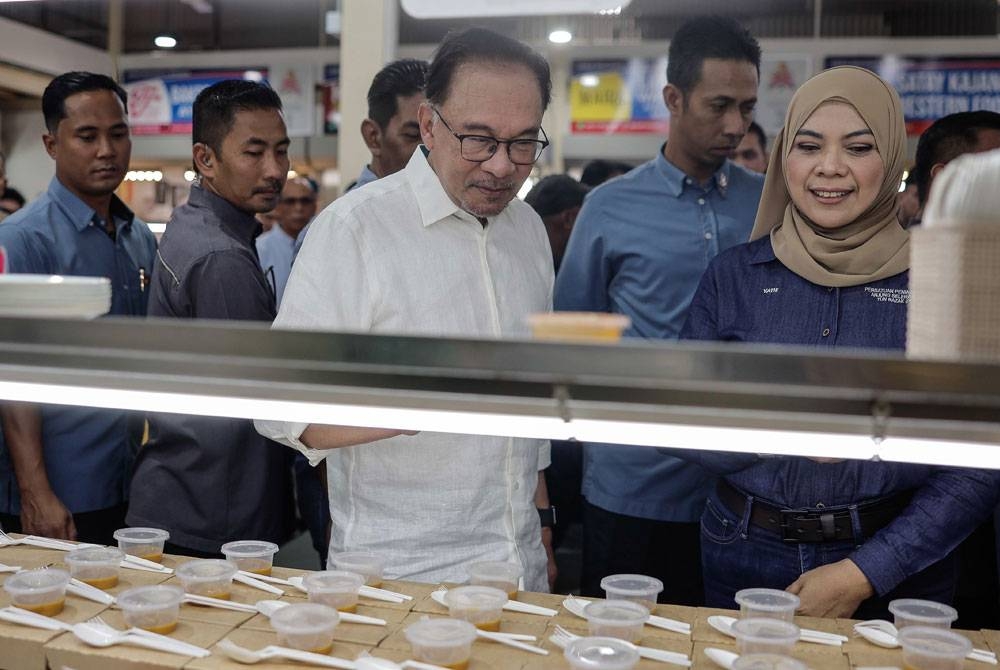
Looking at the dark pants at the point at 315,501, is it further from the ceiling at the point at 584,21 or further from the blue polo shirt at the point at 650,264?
the ceiling at the point at 584,21

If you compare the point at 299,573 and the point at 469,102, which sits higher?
the point at 469,102

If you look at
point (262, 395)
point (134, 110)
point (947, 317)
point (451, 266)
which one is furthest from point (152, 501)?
point (134, 110)

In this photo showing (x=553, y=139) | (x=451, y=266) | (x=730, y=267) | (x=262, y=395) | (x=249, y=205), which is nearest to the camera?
(x=262, y=395)

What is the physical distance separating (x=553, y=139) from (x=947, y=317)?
790 centimetres

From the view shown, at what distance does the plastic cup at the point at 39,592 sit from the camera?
185 cm

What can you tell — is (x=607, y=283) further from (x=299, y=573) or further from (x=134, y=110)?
(x=134, y=110)

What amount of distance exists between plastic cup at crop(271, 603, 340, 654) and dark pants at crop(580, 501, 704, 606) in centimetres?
165

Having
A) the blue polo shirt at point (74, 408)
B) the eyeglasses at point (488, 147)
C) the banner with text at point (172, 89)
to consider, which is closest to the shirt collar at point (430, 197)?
the eyeglasses at point (488, 147)

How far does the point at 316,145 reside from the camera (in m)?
9.04

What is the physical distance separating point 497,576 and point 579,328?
0.76m

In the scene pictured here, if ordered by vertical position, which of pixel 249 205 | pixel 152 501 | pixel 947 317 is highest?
pixel 249 205

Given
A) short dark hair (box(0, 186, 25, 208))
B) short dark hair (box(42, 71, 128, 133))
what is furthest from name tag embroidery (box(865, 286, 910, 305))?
short dark hair (box(0, 186, 25, 208))

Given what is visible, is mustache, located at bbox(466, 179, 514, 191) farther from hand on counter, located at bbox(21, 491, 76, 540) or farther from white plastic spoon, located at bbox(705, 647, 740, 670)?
hand on counter, located at bbox(21, 491, 76, 540)

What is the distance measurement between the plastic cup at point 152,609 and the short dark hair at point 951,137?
3.16 meters
